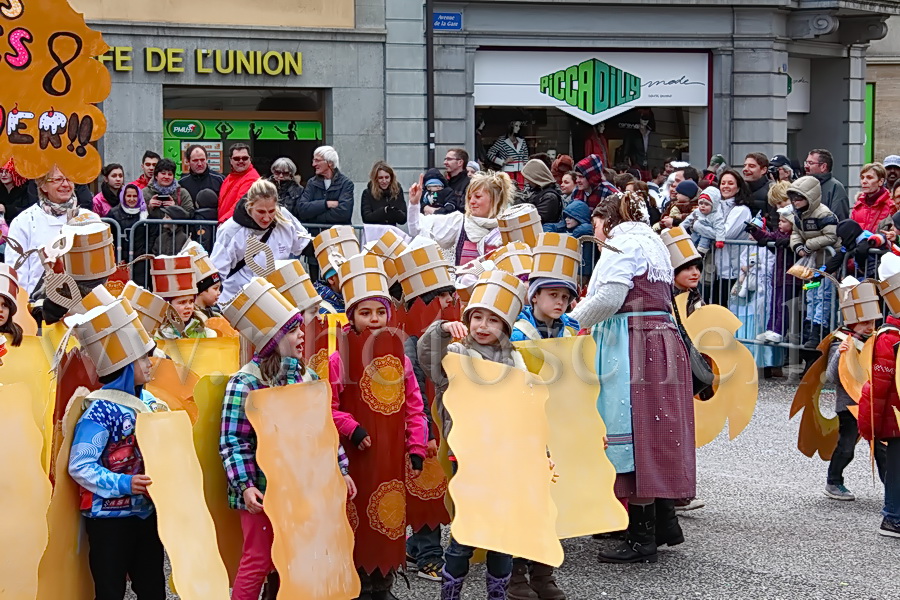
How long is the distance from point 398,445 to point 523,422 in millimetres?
648

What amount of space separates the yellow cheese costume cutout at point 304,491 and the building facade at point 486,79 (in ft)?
46.0

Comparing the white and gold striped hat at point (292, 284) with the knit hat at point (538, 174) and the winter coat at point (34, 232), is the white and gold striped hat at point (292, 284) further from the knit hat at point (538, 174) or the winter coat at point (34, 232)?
the knit hat at point (538, 174)

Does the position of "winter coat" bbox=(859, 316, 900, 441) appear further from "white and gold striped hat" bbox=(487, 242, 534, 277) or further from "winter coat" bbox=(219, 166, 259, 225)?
"winter coat" bbox=(219, 166, 259, 225)

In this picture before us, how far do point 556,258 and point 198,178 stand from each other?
781cm

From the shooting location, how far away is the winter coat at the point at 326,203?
12977 mm

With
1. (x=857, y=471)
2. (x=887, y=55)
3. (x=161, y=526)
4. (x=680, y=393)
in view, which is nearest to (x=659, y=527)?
(x=680, y=393)

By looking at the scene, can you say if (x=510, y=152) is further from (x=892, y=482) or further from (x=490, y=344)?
(x=490, y=344)

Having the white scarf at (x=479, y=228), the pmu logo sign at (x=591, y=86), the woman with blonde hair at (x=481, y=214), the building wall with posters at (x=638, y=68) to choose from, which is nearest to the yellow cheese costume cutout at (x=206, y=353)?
the woman with blonde hair at (x=481, y=214)

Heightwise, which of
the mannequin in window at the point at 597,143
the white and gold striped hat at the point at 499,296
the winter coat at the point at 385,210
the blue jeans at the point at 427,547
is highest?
the mannequin in window at the point at 597,143

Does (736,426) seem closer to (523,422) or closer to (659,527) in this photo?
(659,527)

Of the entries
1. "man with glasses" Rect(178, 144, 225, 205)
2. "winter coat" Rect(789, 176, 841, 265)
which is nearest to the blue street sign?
"man with glasses" Rect(178, 144, 225, 205)

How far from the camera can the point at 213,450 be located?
Result: 16.6 feet

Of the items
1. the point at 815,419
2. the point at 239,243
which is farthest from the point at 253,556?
the point at 815,419

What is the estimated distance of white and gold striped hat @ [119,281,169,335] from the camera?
618 centimetres
